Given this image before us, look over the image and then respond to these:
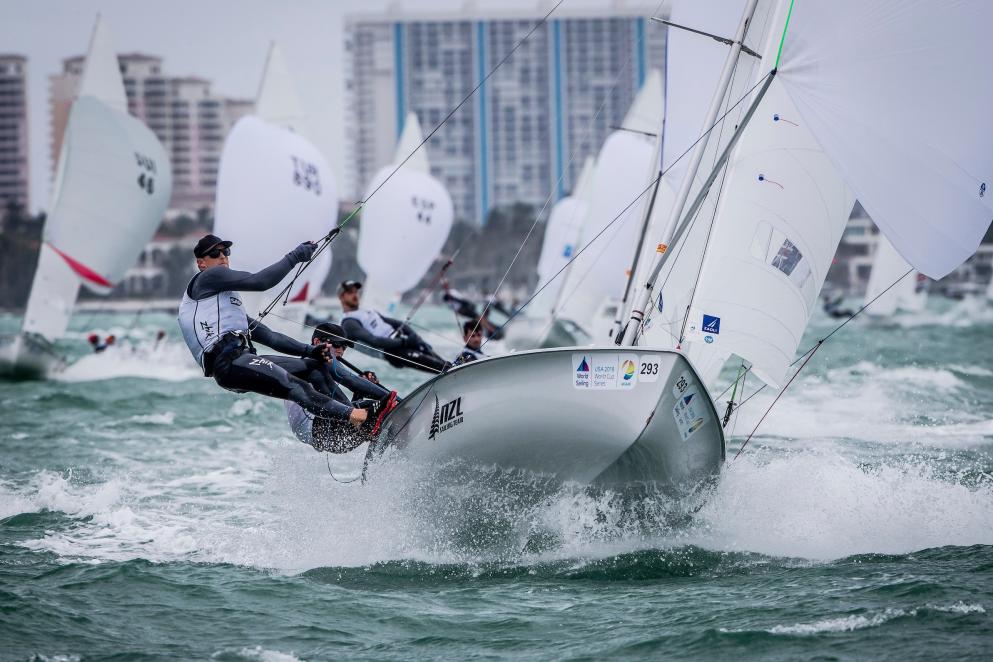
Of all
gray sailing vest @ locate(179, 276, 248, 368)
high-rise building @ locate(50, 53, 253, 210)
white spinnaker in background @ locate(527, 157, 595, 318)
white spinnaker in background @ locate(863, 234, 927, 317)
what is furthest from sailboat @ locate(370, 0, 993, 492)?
high-rise building @ locate(50, 53, 253, 210)

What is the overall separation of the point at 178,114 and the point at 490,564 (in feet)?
451

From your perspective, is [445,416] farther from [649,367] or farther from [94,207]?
[94,207]

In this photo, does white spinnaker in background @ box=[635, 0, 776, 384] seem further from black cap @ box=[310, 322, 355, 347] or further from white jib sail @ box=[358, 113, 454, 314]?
white jib sail @ box=[358, 113, 454, 314]

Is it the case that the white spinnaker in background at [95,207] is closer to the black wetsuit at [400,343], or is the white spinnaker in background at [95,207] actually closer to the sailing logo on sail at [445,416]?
the black wetsuit at [400,343]

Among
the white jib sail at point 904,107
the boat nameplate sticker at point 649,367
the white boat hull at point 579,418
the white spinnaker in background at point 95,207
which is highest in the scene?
the white spinnaker in background at point 95,207

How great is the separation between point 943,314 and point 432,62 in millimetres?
79925

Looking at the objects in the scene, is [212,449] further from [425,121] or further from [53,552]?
[425,121]

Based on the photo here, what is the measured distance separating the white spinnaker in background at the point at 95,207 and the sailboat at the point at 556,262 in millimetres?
6277

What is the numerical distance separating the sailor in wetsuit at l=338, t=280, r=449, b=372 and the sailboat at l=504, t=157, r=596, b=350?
10383 mm

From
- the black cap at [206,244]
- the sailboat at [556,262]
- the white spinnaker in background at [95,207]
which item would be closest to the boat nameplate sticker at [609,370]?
the black cap at [206,244]

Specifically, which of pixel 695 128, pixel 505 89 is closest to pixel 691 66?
pixel 695 128

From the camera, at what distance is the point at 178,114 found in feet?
451

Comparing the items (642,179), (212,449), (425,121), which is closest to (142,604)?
(212,449)

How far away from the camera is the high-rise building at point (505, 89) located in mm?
117312
